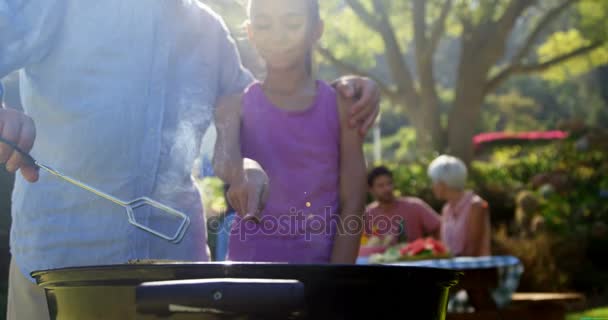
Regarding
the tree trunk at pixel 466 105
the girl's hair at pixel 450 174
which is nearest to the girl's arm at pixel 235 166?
the girl's hair at pixel 450 174

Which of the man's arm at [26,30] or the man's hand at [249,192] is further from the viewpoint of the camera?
the man's hand at [249,192]

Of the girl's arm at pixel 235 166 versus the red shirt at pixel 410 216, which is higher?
the girl's arm at pixel 235 166

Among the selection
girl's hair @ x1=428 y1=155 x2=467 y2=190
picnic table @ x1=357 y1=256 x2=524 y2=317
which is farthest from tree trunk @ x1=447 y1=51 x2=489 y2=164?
picnic table @ x1=357 y1=256 x2=524 y2=317

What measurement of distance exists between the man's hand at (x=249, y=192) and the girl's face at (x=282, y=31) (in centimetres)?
41

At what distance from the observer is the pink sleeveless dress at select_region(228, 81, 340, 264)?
2031 mm

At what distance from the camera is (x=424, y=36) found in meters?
14.0

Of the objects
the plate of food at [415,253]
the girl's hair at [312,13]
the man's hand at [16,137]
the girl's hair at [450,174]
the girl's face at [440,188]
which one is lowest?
the plate of food at [415,253]

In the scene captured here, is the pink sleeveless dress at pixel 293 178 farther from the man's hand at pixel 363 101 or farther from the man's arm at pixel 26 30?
the man's arm at pixel 26 30

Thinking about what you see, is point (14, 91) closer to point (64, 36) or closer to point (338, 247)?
point (64, 36)

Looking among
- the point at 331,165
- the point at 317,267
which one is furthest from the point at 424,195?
the point at 317,267

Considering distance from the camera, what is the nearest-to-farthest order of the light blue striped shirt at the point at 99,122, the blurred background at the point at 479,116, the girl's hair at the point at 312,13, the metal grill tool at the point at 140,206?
1. the metal grill tool at the point at 140,206
2. the light blue striped shirt at the point at 99,122
3. the girl's hair at the point at 312,13
4. the blurred background at the point at 479,116

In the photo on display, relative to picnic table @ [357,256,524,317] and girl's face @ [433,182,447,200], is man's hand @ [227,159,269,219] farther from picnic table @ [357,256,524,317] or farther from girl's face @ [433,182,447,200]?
girl's face @ [433,182,447,200]

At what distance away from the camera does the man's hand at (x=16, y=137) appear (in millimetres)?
1474

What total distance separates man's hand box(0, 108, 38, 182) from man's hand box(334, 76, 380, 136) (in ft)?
2.86
